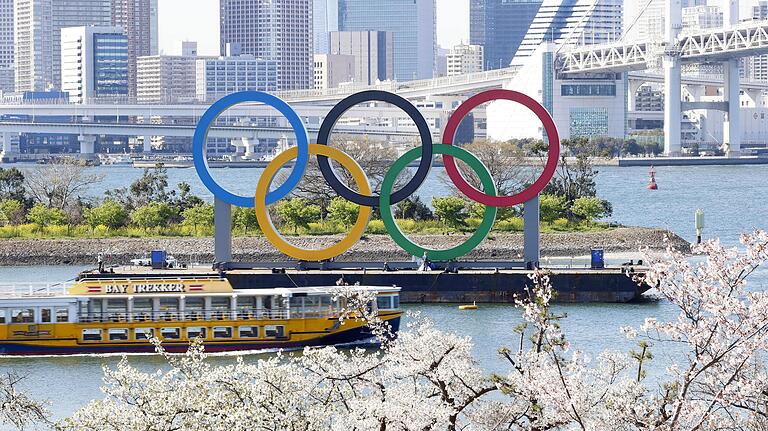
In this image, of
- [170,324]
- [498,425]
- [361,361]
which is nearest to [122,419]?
[361,361]

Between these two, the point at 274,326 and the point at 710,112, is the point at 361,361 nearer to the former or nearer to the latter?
the point at 274,326

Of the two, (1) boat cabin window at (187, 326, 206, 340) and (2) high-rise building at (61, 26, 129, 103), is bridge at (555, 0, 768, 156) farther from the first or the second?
(1) boat cabin window at (187, 326, 206, 340)

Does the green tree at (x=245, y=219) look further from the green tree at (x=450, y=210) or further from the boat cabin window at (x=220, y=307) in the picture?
the boat cabin window at (x=220, y=307)

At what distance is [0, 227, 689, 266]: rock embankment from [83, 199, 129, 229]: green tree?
4.02 ft

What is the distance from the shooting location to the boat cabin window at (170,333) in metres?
19.0

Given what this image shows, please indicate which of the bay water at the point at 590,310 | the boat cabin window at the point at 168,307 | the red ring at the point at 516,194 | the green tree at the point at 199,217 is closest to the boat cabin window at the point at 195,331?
the boat cabin window at the point at 168,307

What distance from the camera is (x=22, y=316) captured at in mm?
19109

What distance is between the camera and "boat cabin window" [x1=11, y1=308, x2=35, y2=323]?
1909cm

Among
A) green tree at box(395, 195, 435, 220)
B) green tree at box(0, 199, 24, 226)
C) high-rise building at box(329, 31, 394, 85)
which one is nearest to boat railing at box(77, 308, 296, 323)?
green tree at box(395, 195, 435, 220)

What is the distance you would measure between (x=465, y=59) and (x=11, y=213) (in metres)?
112

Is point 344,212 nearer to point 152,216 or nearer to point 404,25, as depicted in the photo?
point 152,216

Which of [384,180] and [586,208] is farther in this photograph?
[586,208]

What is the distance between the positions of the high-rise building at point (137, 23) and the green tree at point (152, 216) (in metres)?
113

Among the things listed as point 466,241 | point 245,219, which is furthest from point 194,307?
point 245,219
